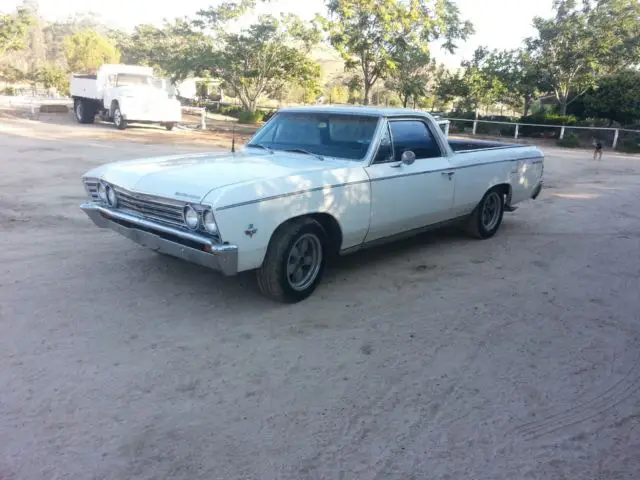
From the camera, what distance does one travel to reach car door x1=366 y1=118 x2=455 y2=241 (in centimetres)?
511

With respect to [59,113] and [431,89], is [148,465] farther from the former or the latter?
[431,89]

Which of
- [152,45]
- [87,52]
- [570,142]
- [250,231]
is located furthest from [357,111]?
[152,45]

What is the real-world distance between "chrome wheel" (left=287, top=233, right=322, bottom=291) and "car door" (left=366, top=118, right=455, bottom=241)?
625 millimetres

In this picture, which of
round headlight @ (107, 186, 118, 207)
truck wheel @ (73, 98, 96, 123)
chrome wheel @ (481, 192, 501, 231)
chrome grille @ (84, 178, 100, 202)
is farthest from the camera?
truck wheel @ (73, 98, 96, 123)

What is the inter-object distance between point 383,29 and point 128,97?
1091 centimetres

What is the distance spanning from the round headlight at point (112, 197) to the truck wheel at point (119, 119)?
17.6 metres

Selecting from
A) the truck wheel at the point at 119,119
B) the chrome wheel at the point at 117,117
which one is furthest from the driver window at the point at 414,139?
the chrome wheel at the point at 117,117

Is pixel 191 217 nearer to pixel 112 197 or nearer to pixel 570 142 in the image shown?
pixel 112 197

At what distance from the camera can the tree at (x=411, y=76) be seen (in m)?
28.1

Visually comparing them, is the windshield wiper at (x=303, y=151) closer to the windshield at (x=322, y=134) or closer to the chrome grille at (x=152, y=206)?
Answer: the windshield at (x=322, y=134)

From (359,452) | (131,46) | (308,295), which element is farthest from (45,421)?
(131,46)

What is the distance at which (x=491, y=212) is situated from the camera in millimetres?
7094

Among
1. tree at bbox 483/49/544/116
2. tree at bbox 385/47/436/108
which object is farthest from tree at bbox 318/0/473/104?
tree at bbox 483/49/544/116

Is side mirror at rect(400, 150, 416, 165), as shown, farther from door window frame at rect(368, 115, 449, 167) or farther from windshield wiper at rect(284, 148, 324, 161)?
windshield wiper at rect(284, 148, 324, 161)
